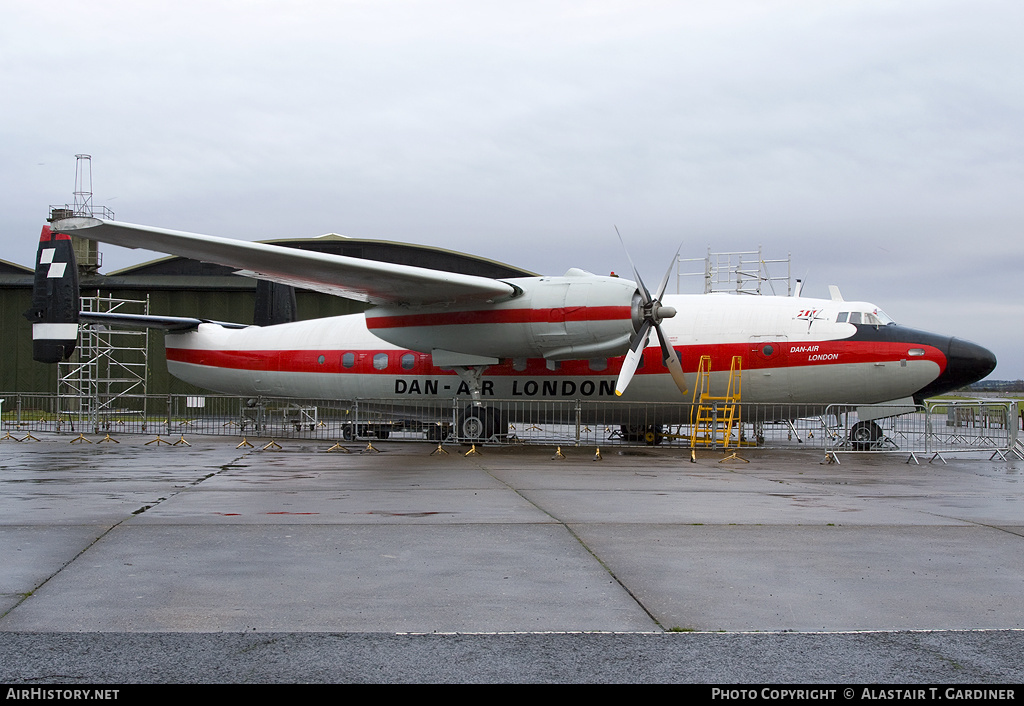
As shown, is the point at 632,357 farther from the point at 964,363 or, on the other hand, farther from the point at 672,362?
the point at 964,363

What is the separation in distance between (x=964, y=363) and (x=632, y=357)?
7342 mm

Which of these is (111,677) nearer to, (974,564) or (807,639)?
(807,639)

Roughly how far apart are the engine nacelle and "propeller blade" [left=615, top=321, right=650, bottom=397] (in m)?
0.21

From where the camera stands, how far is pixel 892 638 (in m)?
4.59

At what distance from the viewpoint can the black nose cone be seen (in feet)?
60.0

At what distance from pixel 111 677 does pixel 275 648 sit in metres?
0.78

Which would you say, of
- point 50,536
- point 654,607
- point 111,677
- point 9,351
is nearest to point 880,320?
point 654,607

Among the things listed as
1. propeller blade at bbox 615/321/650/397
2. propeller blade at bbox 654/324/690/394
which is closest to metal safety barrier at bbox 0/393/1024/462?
propeller blade at bbox 654/324/690/394

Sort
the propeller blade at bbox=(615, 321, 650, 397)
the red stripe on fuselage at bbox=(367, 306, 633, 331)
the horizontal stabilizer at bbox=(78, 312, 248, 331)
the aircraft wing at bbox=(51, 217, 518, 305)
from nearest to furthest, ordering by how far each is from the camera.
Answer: the aircraft wing at bbox=(51, 217, 518, 305) → the red stripe on fuselage at bbox=(367, 306, 633, 331) → the propeller blade at bbox=(615, 321, 650, 397) → the horizontal stabilizer at bbox=(78, 312, 248, 331)

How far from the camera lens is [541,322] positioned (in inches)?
710

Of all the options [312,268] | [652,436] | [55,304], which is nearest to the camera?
[312,268]

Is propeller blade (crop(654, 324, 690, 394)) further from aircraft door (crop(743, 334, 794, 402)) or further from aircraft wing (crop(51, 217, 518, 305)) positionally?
aircraft wing (crop(51, 217, 518, 305))

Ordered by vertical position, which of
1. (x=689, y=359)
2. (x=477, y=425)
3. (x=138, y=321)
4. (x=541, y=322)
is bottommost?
(x=477, y=425)

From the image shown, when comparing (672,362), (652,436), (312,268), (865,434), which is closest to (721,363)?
(672,362)
